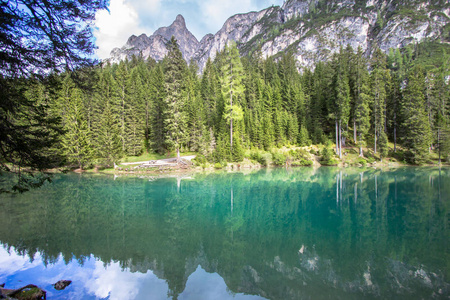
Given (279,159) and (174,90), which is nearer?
(174,90)

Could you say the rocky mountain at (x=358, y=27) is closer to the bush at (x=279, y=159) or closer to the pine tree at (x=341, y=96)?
the pine tree at (x=341, y=96)

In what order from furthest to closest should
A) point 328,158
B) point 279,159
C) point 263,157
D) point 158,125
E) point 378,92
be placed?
point 158,125, point 378,92, point 279,159, point 263,157, point 328,158

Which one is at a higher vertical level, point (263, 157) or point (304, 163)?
point (263, 157)

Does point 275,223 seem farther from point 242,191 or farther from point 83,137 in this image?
point 83,137

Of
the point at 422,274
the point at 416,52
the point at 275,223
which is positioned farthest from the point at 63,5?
the point at 416,52

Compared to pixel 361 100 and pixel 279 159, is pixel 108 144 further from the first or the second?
pixel 361 100

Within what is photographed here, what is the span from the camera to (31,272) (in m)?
6.60

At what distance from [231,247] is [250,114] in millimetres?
36297

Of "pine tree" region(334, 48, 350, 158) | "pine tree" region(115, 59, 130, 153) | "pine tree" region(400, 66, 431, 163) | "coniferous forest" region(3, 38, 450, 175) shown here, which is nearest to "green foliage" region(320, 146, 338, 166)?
"coniferous forest" region(3, 38, 450, 175)

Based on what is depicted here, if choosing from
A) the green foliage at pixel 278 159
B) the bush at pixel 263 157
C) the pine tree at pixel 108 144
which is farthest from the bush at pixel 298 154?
the pine tree at pixel 108 144

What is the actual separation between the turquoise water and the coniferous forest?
20213 millimetres

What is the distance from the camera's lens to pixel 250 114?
1678 inches

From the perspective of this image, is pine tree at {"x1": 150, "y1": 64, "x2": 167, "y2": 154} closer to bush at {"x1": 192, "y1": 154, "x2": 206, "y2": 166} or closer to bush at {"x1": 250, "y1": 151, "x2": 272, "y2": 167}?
bush at {"x1": 192, "y1": 154, "x2": 206, "y2": 166}

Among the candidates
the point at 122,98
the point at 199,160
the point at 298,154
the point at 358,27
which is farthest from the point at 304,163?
the point at 358,27
